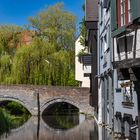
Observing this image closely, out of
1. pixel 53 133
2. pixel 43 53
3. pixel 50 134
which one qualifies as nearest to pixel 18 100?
pixel 43 53

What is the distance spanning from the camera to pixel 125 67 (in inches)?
417

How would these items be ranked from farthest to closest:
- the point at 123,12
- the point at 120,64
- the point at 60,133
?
the point at 60,133 < the point at 123,12 < the point at 120,64

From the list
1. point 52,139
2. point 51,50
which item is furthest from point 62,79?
point 52,139

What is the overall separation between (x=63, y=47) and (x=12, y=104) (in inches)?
283

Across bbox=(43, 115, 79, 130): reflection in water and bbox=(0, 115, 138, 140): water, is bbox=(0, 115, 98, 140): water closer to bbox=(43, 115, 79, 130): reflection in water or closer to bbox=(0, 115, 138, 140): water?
bbox=(0, 115, 138, 140): water

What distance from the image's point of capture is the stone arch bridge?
39.4m

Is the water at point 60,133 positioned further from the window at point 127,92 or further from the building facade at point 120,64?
the window at point 127,92

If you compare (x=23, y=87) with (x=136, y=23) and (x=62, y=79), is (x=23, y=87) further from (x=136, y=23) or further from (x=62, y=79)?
(x=136, y=23)

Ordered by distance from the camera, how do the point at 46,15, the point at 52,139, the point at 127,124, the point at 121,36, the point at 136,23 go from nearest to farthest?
1. the point at 136,23
2. the point at 121,36
3. the point at 127,124
4. the point at 52,139
5. the point at 46,15

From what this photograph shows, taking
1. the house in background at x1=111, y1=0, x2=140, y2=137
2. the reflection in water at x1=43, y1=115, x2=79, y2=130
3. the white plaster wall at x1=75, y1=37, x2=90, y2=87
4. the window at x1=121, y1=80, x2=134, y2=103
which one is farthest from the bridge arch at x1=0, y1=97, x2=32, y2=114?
the house in background at x1=111, y1=0, x2=140, y2=137

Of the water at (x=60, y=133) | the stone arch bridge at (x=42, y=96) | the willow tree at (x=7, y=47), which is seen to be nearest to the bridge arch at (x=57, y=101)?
the stone arch bridge at (x=42, y=96)

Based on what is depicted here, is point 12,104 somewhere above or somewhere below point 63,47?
below

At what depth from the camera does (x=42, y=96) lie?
40.6 meters

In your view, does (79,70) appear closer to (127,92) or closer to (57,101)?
(57,101)
